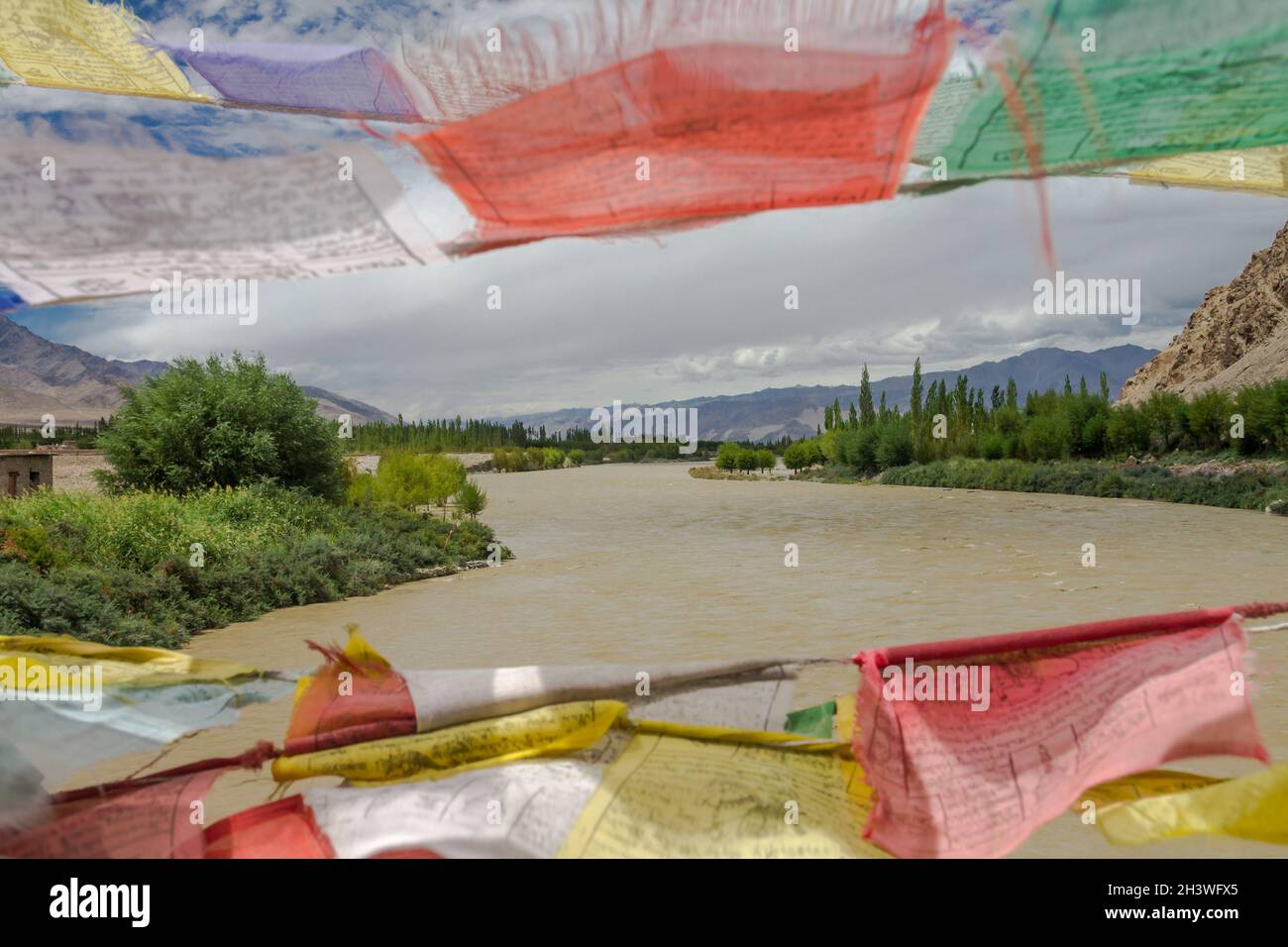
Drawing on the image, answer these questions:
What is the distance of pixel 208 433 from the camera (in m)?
12.9

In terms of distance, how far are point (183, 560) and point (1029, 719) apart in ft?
28.7

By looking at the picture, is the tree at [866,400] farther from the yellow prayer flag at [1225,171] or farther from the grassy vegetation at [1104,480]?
the yellow prayer flag at [1225,171]

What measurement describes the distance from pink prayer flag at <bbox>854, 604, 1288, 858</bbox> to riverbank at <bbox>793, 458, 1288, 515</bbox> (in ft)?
69.0

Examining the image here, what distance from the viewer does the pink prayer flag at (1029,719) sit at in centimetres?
243

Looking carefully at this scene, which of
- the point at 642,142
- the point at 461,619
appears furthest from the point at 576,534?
the point at 642,142

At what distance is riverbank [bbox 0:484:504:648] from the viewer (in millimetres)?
7234

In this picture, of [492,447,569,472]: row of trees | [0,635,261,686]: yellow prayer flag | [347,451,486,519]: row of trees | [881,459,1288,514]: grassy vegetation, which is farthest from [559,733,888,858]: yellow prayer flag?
[492,447,569,472]: row of trees

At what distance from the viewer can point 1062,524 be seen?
62.0 ft

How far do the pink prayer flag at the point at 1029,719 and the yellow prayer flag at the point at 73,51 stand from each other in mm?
2304

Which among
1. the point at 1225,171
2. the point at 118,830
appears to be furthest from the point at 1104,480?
the point at 118,830

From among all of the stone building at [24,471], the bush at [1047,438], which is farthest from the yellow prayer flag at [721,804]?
the bush at [1047,438]

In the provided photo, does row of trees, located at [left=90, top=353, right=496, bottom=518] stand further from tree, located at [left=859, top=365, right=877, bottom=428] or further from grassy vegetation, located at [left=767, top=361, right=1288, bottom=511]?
tree, located at [left=859, top=365, right=877, bottom=428]

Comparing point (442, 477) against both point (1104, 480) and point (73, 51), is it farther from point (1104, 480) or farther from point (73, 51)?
point (1104, 480)

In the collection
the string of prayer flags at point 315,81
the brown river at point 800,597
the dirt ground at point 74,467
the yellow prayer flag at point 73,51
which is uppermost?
the yellow prayer flag at point 73,51
